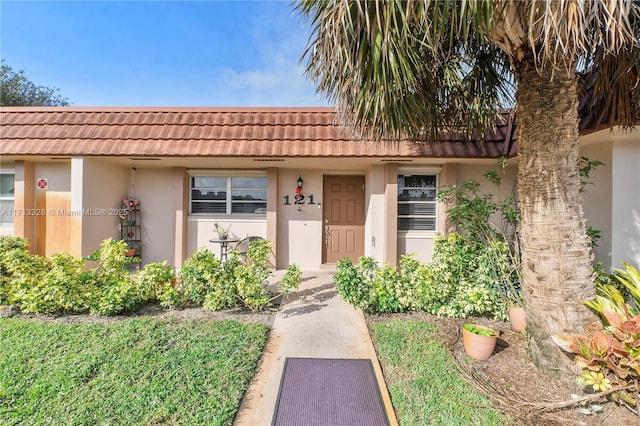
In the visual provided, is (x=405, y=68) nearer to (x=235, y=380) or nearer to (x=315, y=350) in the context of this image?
(x=315, y=350)

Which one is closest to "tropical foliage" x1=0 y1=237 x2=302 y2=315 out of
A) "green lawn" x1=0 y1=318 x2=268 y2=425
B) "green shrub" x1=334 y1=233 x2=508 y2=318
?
"green lawn" x1=0 y1=318 x2=268 y2=425

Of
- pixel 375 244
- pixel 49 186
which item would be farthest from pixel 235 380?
pixel 49 186

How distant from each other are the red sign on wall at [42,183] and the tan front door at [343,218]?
698 cm

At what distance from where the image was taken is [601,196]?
181 inches

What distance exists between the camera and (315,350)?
134 inches

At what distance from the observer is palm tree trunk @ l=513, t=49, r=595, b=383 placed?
271cm

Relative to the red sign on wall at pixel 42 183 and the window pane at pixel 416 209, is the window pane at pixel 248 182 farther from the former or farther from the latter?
the red sign on wall at pixel 42 183

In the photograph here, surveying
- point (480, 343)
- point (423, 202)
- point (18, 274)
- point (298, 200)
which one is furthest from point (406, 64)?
point (18, 274)

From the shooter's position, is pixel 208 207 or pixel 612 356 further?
pixel 208 207

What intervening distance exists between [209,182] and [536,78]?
23.2ft

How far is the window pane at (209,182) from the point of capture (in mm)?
7238

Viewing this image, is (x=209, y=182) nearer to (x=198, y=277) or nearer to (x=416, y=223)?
(x=198, y=277)

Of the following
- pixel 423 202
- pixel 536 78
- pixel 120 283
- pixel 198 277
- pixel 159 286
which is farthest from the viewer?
pixel 423 202

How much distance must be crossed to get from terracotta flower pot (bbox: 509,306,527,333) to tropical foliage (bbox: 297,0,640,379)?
821 millimetres
